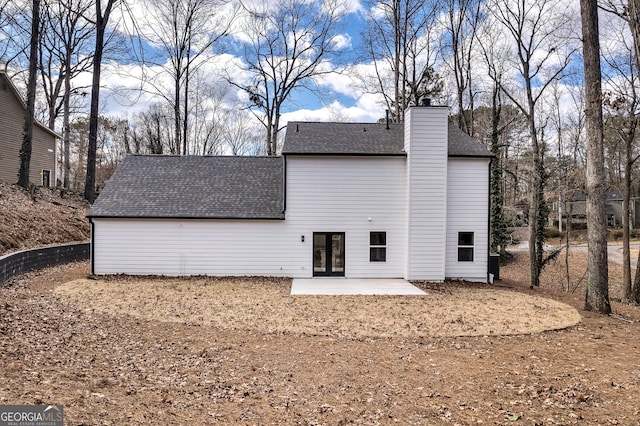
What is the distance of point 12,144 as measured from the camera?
21.7 meters

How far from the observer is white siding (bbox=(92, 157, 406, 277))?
14.1 m

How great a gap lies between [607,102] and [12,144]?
27014 mm

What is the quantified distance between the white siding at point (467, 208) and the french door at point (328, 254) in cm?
399

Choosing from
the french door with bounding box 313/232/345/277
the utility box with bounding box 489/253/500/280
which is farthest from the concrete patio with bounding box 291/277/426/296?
the utility box with bounding box 489/253/500/280

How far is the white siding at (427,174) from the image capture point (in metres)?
13.7

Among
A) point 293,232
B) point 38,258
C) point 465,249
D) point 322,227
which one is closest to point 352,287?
point 322,227

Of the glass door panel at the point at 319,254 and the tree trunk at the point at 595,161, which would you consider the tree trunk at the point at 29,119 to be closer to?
the glass door panel at the point at 319,254

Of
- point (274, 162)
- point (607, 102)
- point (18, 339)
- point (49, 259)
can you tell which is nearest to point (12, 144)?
point (49, 259)

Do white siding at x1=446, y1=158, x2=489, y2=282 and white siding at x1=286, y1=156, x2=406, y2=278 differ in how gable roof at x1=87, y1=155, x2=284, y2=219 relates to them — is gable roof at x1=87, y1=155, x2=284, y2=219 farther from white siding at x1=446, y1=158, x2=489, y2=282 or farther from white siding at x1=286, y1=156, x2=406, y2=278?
white siding at x1=446, y1=158, x2=489, y2=282

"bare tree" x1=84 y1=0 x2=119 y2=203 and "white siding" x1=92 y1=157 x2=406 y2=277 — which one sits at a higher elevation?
"bare tree" x1=84 y1=0 x2=119 y2=203

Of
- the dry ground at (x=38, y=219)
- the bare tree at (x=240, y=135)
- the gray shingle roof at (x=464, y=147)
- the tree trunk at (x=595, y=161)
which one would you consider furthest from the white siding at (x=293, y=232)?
the bare tree at (x=240, y=135)

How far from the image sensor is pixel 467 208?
46.7 ft

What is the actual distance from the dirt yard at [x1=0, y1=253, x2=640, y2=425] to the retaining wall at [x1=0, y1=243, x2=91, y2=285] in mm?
533

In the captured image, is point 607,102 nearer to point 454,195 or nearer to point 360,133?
point 454,195
